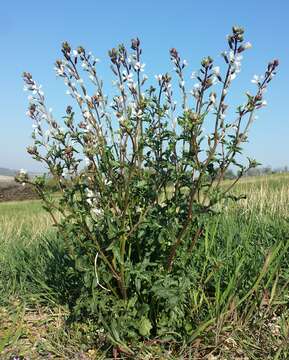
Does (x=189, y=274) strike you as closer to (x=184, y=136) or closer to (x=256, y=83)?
(x=184, y=136)

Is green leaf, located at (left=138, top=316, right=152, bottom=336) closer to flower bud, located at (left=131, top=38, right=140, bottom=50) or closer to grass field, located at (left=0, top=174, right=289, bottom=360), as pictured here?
grass field, located at (left=0, top=174, right=289, bottom=360)

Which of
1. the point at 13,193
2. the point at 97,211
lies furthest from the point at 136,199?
the point at 13,193

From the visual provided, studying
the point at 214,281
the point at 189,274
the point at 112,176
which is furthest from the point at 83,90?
the point at 214,281

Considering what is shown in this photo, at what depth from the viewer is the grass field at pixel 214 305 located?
3014 millimetres

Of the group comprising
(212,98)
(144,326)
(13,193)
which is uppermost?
(212,98)

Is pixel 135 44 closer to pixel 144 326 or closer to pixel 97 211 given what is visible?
pixel 97 211

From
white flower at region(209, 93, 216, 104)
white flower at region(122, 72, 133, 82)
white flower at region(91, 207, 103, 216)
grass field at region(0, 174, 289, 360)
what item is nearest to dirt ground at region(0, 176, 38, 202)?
grass field at region(0, 174, 289, 360)

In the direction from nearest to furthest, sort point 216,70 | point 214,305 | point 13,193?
1. point 216,70
2. point 214,305
3. point 13,193

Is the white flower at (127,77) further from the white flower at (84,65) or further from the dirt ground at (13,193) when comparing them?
the dirt ground at (13,193)

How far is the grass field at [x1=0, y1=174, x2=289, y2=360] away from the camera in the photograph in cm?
301

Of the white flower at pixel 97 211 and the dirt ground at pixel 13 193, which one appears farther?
the dirt ground at pixel 13 193

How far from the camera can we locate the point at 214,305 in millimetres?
3141

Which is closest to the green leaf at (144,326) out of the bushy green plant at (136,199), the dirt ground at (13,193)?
the bushy green plant at (136,199)

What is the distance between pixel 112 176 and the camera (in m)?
2.94
